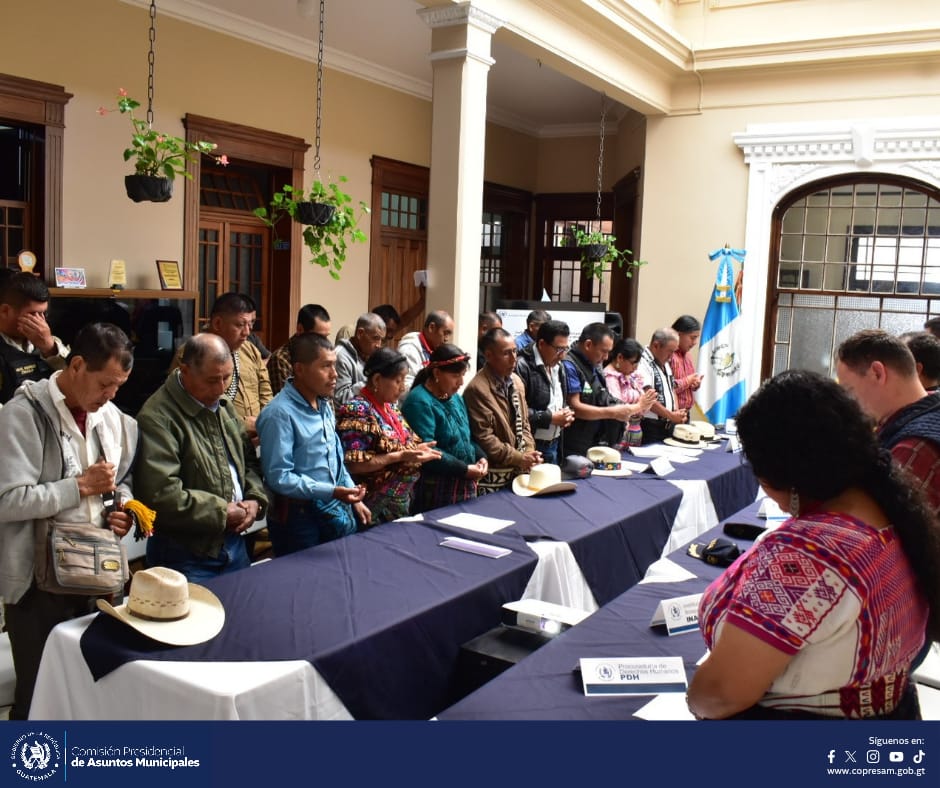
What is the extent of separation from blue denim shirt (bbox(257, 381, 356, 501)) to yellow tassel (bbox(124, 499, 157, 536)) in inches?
24.3

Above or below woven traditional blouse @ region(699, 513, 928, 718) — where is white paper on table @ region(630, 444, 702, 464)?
below

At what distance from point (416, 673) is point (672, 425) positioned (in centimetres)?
412

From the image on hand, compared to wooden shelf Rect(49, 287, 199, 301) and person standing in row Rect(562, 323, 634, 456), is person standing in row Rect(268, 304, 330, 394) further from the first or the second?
wooden shelf Rect(49, 287, 199, 301)

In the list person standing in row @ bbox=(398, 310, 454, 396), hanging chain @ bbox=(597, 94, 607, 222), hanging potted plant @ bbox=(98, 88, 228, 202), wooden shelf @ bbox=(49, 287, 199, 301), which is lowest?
person standing in row @ bbox=(398, 310, 454, 396)

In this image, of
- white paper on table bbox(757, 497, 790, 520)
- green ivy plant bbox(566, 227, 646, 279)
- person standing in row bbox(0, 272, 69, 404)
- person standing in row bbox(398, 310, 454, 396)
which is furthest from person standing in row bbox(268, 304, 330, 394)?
green ivy plant bbox(566, 227, 646, 279)

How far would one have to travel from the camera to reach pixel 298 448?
A: 3186 mm

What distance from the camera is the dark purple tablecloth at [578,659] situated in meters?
1.90

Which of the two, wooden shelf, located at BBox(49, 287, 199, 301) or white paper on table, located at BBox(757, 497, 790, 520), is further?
wooden shelf, located at BBox(49, 287, 199, 301)

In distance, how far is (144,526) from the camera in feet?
8.13

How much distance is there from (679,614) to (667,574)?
1.70 feet

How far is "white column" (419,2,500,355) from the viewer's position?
538 cm

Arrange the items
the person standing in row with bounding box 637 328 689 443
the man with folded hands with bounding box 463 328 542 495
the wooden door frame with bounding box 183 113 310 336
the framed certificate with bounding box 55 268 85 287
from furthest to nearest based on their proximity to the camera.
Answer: the wooden door frame with bounding box 183 113 310 336 → the person standing in row with bounding box 637 328 689 443 → the framed certificate with bounding box 55 268 85 287 → the man with folded hands with bounding box 463 328 542 495

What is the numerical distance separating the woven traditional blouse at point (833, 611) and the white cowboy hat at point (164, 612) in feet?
4.36
